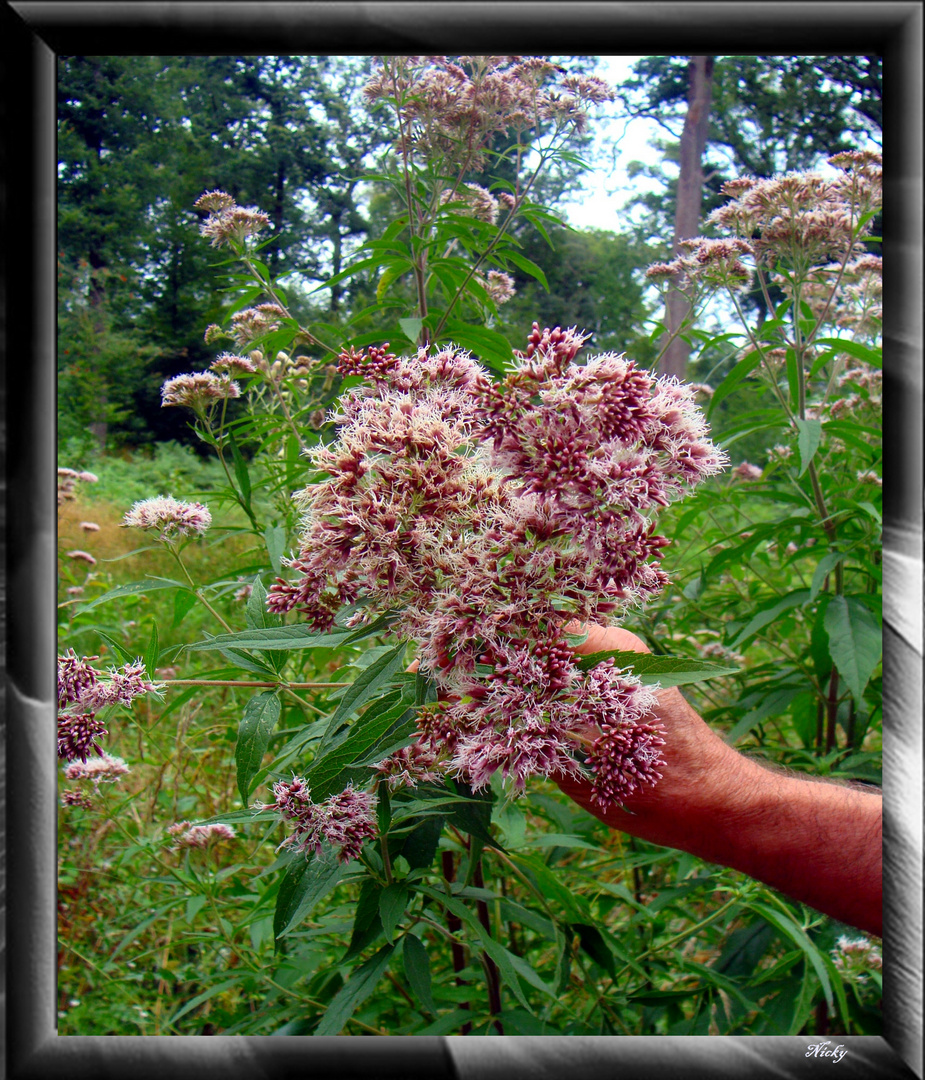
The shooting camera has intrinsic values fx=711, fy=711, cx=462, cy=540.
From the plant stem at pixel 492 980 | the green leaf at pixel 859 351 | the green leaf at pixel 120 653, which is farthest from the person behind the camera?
the green leaf at pixel 859 351

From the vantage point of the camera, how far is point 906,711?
2.32 feet

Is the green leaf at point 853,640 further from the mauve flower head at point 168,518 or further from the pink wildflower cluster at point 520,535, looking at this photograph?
the mauve flower head at point 168,518

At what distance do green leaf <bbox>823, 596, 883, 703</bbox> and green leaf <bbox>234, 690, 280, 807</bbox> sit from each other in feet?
2.36

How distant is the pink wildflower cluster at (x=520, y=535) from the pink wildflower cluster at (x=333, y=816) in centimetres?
12

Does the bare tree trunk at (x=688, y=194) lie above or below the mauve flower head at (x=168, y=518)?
above

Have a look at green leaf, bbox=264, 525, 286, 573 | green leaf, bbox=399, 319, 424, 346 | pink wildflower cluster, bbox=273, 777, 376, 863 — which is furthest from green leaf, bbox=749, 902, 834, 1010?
green leaf, bbox=399, 319, 424, 346

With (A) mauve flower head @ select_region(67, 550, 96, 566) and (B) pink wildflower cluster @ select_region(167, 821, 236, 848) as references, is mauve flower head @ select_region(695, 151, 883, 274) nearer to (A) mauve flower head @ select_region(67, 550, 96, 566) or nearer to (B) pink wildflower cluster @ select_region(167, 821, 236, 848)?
(B) pink wildflower cluster @ select_region(167, 821, 236, 848)

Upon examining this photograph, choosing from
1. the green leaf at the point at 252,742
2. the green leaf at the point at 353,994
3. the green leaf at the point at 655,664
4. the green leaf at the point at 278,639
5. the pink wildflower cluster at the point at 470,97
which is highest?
the pink wildflower cluster at the point at 470,97

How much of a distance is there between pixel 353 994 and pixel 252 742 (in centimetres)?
29

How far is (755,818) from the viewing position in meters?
0.81

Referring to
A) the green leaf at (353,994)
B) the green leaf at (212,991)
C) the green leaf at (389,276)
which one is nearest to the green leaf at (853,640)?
the green leaf at (353,994)

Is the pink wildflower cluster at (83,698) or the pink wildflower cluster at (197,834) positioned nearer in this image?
the pink wildflower cluster at (83,698)

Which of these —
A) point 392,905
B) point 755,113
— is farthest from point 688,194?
point 392,905

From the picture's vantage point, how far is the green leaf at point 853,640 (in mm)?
936
